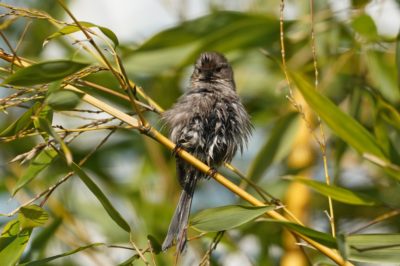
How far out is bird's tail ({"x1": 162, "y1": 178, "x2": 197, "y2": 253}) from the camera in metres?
2.63

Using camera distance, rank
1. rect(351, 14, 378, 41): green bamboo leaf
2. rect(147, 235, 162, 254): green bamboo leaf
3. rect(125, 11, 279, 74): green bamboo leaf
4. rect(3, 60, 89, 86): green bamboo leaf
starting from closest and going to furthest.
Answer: rect(3, 60, 89, 86): green bamboo leaf
rect(147, 235, 162, 254): green bamboo leaf
rect(351, 14, 378, 41): green bamboo leaf
rect(125, 11, 279, 74): green bamboo leaf

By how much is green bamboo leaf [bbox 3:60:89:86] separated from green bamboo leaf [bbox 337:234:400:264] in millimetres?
924

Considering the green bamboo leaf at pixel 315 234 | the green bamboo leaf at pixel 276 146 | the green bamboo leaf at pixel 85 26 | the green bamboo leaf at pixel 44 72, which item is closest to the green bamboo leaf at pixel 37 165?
the green bamboo leaf at pixel 44 72

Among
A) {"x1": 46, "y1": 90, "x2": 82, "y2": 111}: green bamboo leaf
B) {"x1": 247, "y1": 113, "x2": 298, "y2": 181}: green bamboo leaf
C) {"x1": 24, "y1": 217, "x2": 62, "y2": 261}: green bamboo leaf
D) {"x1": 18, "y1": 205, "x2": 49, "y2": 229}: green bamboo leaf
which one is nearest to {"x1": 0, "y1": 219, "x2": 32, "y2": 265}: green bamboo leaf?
{"x1": 18, "y1": 205, "x2": 49, "y2": 229}: green bamboo leaf

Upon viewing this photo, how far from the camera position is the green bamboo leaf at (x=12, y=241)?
7.47 ft

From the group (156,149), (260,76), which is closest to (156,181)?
(156,149)

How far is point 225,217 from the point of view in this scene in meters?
2.31

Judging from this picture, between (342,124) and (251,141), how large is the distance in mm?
1143

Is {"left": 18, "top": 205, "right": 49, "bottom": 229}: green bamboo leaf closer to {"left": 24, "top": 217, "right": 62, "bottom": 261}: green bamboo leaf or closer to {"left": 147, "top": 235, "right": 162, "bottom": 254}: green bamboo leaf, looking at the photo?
{"left": 147, "top": 235, "right": 162, "bottom": 254}: green bamboo leaf

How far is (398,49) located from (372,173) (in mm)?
1586

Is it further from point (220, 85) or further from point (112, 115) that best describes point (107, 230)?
point (112, 115)

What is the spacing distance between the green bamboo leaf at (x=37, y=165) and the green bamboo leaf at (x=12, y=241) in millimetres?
174

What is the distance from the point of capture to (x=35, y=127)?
7.11ft

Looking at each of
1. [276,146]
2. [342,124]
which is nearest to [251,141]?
[276,146]
